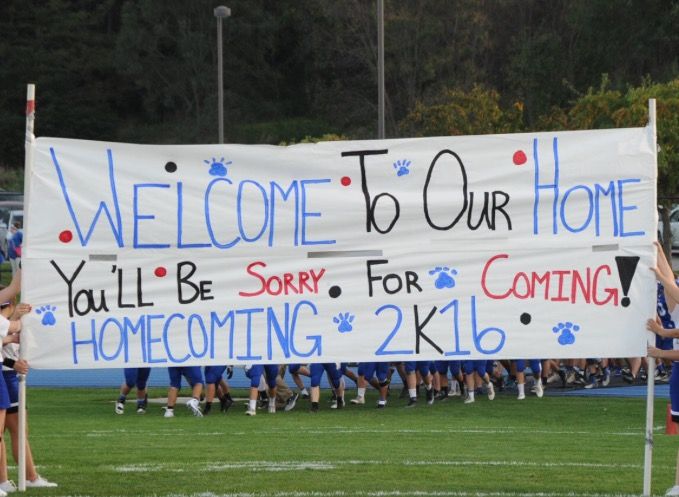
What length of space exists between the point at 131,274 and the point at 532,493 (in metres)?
3.37

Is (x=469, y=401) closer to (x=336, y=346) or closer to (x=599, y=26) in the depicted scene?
(x=336, y=346)

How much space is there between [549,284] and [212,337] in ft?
8.04

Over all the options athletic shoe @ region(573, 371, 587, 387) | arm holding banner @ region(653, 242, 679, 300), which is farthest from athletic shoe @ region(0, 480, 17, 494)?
athletic shoe @ region(573, 371, 587, 387)

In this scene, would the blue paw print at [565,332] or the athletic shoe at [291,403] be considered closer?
the blue paw print at [565,332]

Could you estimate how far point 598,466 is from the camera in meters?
12.7

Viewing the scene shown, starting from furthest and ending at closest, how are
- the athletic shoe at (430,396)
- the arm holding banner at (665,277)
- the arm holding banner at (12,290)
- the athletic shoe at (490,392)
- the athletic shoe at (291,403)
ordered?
the athletic shoe at (490,392), the athletic shoe at (430,396), the athletic shoe at (291,403), the arm holding banner at (12,290), the arm holding banner at (665,277)

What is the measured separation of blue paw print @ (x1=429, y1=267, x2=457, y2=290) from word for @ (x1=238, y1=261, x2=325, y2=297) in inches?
32.4

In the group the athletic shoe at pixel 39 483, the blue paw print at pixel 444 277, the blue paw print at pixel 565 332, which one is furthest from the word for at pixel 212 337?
the blue paw print at pixel 565 332

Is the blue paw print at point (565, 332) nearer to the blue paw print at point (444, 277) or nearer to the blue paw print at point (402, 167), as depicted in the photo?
the blue paw print at point (444, 277)

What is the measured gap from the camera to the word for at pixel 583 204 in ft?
33.6

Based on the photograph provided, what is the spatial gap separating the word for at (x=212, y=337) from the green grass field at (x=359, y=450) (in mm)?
1085

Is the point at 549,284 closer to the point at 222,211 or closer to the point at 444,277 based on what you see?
the point at 444,277

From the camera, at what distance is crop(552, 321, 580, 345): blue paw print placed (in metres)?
10.3

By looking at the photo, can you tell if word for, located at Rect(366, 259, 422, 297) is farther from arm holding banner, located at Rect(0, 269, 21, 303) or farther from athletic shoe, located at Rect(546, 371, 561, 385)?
athletic shoe, located at Rect(546, 371, 561, 385)
